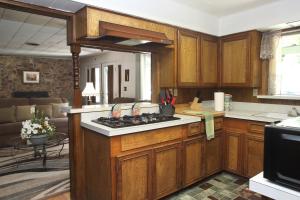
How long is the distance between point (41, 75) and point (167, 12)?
694 centimetres

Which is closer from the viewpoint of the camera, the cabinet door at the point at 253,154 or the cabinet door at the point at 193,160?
the cabinet door at the point at 193,160

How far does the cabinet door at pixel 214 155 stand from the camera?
9.46ft

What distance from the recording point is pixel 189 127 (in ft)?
8.54

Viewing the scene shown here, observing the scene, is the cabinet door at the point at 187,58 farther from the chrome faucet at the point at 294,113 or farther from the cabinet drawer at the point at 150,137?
the chrome faucet at the point at 294,113

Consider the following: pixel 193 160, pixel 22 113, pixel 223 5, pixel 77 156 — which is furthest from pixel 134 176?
pixel 22 113

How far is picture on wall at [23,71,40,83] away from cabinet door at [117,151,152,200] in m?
7.38

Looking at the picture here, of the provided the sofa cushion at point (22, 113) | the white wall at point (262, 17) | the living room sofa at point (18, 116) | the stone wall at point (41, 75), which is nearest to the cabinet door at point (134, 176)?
the white wall at point (262, 17)

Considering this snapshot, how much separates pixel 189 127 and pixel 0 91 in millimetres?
7540

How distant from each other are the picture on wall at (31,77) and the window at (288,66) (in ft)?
25.8

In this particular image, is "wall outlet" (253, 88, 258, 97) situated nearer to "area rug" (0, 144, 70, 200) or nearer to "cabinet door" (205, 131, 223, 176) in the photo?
"cabinet door" (205, 131, 223, 176)

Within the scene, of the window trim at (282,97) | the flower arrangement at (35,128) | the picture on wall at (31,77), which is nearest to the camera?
the window trim at (282,97)

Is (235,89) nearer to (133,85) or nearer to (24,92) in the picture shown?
(133,85)

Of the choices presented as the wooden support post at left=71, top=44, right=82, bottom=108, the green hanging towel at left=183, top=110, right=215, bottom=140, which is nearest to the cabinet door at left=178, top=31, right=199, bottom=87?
the green hanging towel at left=183, top=110, right=215, bottom=140

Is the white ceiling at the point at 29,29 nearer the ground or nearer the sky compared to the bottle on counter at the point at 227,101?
nearer the sky
